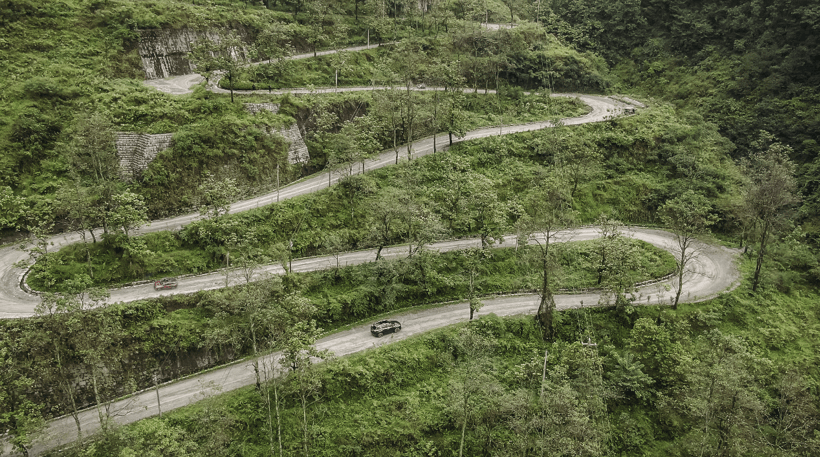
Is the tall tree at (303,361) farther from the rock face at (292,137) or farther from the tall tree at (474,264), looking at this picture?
the rock face at (292,137)

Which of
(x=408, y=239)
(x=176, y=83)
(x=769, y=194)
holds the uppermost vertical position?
(x=176, y=83)

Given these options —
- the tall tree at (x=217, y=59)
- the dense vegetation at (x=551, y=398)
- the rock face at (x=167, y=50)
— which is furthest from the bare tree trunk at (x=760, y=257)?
the rock face at (x=167, y=50)

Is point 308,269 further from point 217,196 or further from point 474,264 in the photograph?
point 474,264

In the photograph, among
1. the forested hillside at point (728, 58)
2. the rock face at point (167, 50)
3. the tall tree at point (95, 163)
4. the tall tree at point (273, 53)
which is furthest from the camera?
the forested hillside at point (728, 58)

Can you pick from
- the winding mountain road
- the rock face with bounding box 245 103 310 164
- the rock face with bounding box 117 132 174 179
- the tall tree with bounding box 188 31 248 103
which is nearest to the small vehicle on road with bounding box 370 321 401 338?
the winding mountain road

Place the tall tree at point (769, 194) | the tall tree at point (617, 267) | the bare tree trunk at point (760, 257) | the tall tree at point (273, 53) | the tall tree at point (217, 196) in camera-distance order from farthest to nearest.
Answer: the tall tree at point (273, 53)
the bare tree trunk at point (760, 257)
the tall tree at point (769, 194)
the tall tree at point (617, 267)
the tall tree at point (217, 196)

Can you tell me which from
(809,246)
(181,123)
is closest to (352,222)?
(181,123)

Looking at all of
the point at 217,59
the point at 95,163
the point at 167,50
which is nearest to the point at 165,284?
the point at 95,163
